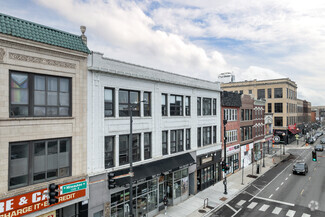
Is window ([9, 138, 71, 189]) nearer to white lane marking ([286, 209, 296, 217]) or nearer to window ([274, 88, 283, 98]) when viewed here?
white lane marking ([286, 209, 296, 217])

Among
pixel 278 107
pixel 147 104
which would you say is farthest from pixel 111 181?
pixel 278 107

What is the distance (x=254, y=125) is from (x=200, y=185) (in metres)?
20.8

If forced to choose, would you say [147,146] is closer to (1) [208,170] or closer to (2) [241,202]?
(1) [208,170]

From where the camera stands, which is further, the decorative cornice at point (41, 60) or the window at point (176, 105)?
the window at point (176, 105)

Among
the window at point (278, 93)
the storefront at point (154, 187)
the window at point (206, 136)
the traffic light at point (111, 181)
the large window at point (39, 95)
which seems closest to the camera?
the large window at point (39, 95)

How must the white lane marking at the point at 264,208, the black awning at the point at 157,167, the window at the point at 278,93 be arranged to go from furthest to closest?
the window at the point at 278,93, the white lane marking at the point at 264,208, the black awning at the point at 157,167

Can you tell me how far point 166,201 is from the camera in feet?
63.4

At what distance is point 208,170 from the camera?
2648cm

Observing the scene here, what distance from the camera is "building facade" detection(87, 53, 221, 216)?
14.9m

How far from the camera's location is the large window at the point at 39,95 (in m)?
11.4

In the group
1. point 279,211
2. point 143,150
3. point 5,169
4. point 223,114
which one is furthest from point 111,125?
point 223,114

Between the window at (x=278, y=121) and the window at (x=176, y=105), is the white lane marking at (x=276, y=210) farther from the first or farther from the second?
the window at (x=278, y=121)

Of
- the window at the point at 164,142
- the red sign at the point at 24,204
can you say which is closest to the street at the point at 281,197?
the window at the point at 164,142

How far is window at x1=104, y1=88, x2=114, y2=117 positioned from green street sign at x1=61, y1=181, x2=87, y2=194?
4.96 meters
